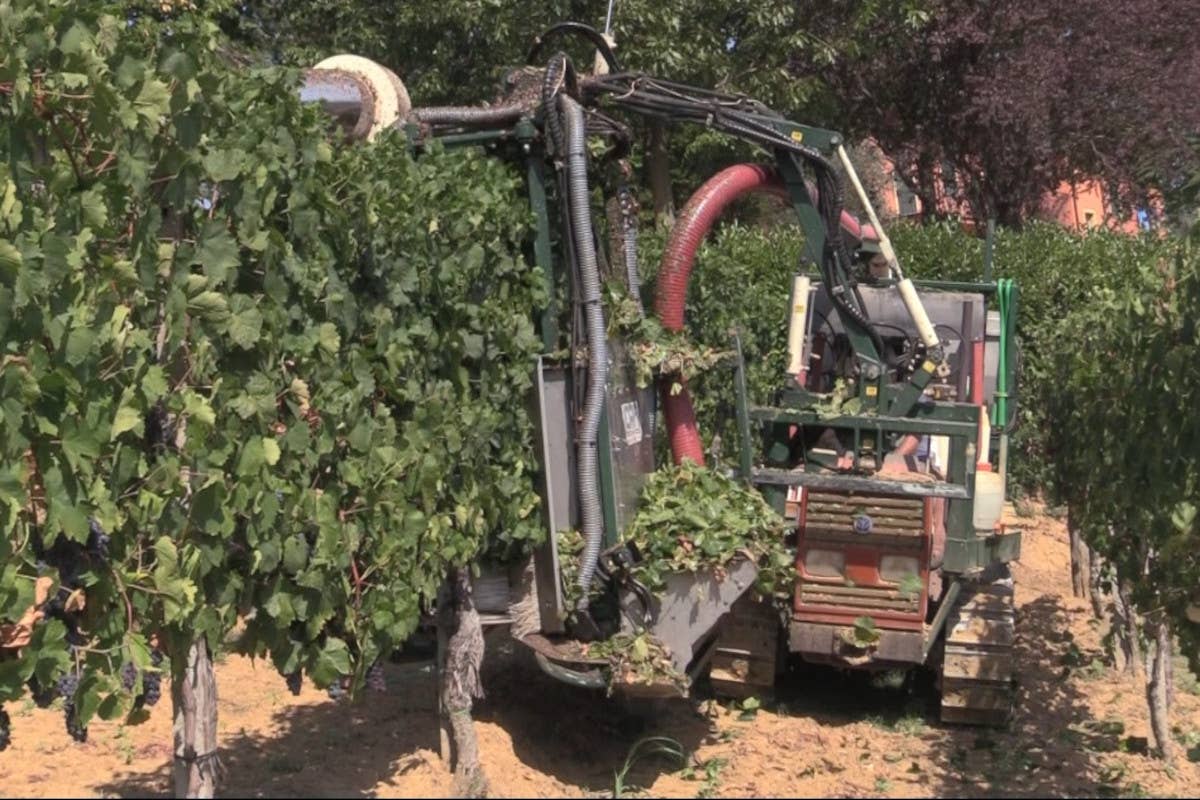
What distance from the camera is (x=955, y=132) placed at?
2005 cm

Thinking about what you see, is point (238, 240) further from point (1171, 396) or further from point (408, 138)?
point (1171, 396)

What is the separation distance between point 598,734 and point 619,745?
0.40 ft

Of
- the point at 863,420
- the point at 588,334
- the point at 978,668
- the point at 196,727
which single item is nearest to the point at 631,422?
the point at 588,334

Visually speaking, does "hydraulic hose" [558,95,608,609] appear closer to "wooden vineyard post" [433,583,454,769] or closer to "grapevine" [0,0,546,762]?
"wooden vineyard post" [433,583,454,769]

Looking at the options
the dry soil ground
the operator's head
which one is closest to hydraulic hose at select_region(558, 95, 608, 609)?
the dry soil ground

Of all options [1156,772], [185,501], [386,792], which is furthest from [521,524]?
[1156,772]

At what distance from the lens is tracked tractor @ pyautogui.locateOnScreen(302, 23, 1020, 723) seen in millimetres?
5816

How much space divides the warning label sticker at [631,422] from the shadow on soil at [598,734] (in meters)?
1.34

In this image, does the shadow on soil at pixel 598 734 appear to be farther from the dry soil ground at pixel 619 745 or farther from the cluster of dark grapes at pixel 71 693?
the cluster of dark grapes at pixel 71 693

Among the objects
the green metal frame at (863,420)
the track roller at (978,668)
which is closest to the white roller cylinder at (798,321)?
the green metal frame at (863,420)

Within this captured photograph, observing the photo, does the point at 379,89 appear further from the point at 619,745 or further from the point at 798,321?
the point at 619,745

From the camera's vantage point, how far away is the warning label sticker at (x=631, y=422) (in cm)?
635

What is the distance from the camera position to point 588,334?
580 centimetres

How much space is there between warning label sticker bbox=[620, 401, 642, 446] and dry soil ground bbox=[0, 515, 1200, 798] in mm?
1397
